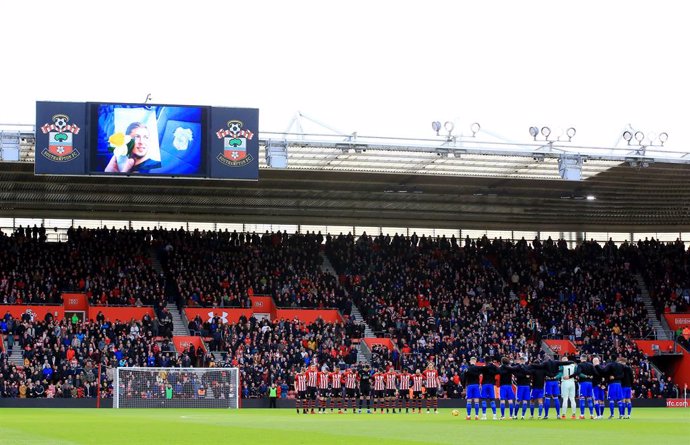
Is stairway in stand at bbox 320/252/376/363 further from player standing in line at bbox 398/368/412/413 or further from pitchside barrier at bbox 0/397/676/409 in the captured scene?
player standing in line at bbox 398/368/412/413

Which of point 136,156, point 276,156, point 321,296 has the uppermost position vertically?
point 276,156

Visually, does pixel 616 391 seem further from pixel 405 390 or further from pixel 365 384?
pixel 405 390

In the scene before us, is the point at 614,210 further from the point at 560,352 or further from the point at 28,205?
the point at 28,205

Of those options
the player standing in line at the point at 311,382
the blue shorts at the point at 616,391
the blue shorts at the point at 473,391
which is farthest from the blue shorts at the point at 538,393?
the player standing in line at the point at 311,382

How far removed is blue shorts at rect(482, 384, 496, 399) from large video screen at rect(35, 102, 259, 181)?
18.3 metres

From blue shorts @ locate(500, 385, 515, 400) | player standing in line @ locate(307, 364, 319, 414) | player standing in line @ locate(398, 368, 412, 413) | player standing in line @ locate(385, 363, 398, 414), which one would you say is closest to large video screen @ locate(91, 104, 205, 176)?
player standing in line @ locate(307, 364, 319, 414)

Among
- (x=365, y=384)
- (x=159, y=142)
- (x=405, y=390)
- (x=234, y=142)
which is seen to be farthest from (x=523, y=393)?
(x=159, y=142)

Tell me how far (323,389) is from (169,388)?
8.05m

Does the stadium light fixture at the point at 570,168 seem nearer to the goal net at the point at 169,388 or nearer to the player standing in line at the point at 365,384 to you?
the player standing in line at the point at 365,384

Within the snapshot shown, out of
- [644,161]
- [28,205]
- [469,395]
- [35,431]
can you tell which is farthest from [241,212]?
[35,431]

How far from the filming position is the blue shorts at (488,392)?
3017 centimetres

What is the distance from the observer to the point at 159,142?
149ft

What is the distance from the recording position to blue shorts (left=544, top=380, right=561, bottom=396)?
30984 mm

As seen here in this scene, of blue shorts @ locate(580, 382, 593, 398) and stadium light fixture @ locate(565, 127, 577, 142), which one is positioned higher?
stadium light fixture @ locate(565, 127, 577, 142)
